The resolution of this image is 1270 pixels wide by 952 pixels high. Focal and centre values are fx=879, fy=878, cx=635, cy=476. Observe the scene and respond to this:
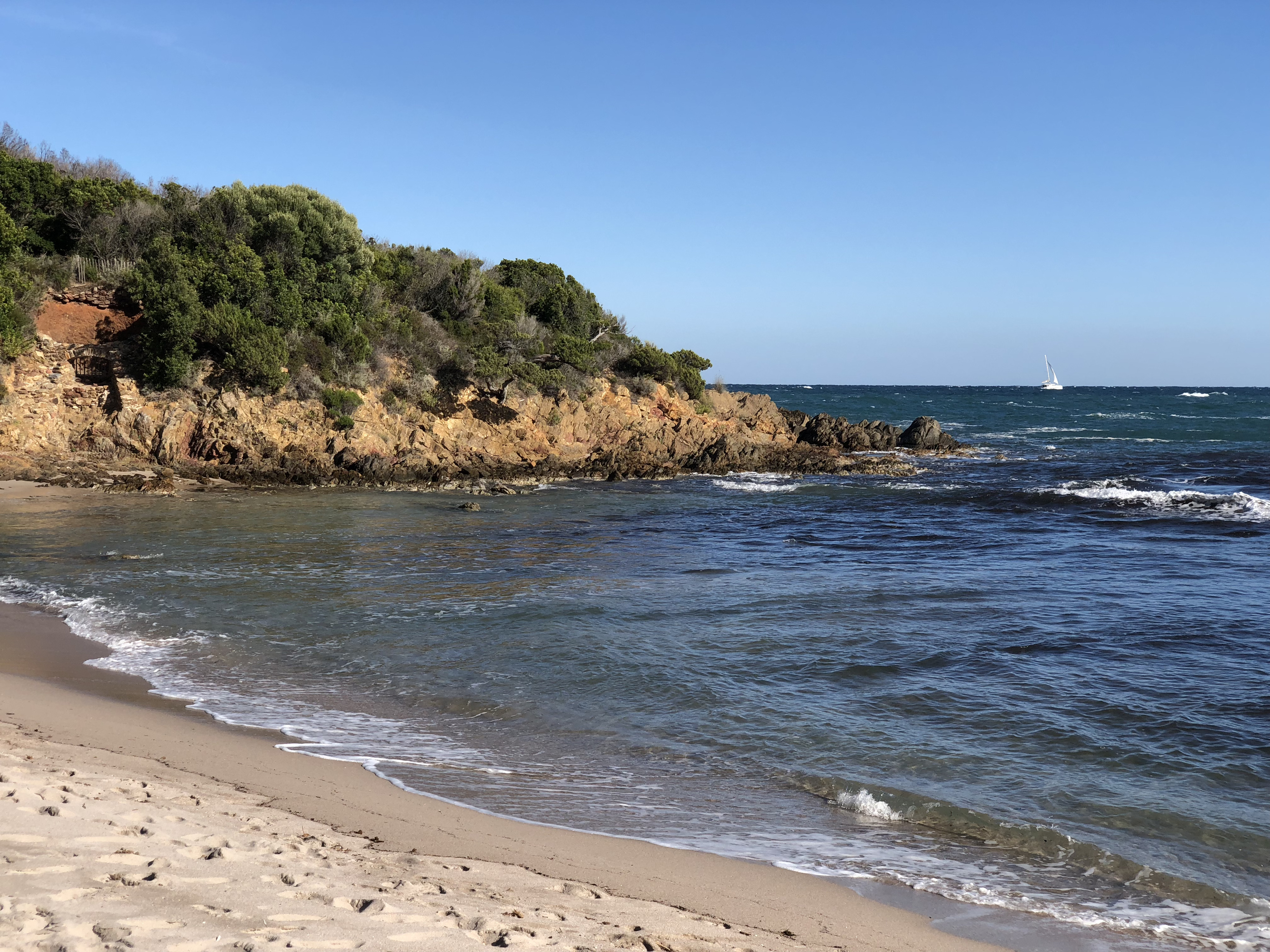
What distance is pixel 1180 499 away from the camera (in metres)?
24.0

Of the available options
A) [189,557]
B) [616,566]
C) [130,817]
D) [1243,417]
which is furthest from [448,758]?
[1243,417]

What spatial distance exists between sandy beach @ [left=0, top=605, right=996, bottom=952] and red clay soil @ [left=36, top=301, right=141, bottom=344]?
24460mm

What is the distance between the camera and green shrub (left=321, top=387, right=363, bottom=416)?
28.4 m

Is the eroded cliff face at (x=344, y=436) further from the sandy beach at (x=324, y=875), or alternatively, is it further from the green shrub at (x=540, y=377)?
the sandy beach at (x=324, y=875)

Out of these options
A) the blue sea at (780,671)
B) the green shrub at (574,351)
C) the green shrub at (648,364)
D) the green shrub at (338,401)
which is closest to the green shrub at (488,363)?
the green shrub at (574,351)

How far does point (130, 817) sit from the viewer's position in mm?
4895

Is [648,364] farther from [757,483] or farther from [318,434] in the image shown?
[318,434]

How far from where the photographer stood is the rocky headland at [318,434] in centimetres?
2511

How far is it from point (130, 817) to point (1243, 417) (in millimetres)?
Answer: 80756

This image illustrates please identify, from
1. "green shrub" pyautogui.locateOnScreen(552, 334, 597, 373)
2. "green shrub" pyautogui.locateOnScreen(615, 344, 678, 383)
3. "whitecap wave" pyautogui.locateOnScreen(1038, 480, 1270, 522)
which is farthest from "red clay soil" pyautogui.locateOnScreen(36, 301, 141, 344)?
"whitecap wave" pyautogui.locateOnScreen(1038, 480, 1270, 522)

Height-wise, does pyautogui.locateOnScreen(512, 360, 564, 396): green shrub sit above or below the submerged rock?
above

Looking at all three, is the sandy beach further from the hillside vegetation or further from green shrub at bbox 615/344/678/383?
green shrub at bbox 615/344/678/383

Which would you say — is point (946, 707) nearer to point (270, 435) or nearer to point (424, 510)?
point (424, 510)

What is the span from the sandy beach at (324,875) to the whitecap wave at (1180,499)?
20.9m
